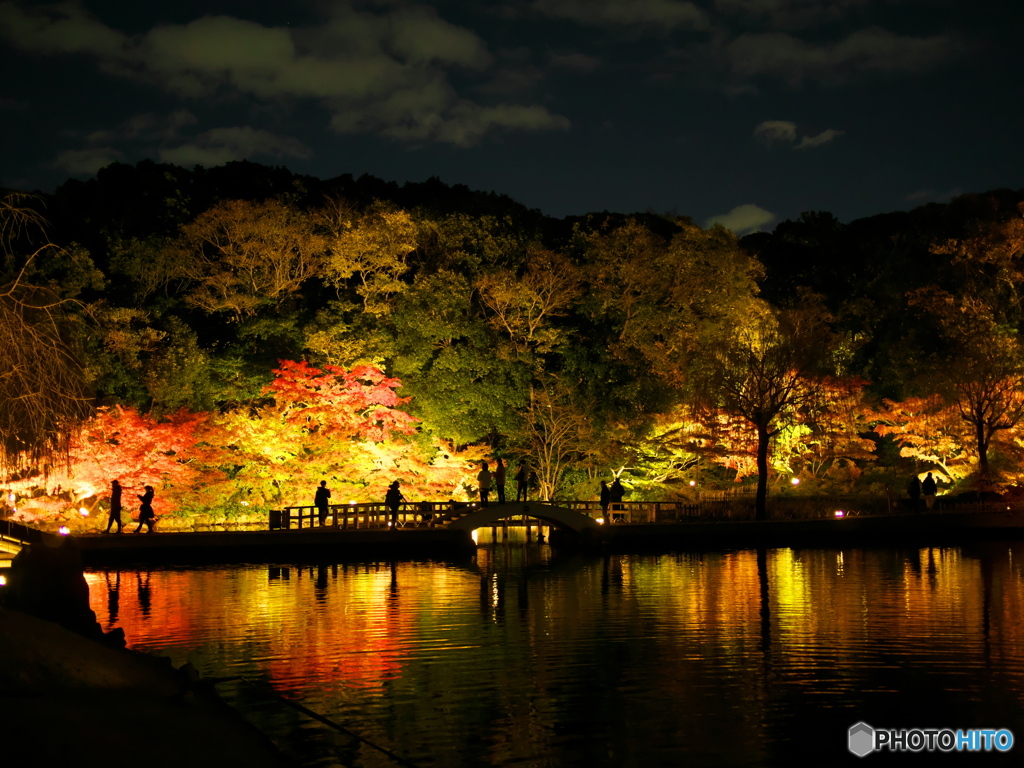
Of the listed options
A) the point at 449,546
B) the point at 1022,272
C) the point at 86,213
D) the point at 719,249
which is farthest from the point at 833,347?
the point at 86,213

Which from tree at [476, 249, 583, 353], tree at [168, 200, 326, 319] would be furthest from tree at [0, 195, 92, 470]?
tree at [476, 249, 583, 353]

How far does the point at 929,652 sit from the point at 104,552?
1858cm

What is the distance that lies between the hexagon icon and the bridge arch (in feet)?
58.6

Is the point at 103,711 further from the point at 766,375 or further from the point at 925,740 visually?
the point at 766,375

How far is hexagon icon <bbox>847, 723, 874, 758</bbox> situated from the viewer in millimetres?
8250

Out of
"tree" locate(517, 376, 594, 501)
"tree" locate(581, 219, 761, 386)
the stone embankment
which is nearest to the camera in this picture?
the stone embankment

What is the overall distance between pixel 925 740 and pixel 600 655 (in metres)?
4.10

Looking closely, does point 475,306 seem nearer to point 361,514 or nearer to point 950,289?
point 361,514

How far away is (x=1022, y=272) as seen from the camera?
37188mm

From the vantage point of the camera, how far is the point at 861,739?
8523mm

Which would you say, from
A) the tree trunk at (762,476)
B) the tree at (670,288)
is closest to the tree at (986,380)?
the tree trunk at (762,476)

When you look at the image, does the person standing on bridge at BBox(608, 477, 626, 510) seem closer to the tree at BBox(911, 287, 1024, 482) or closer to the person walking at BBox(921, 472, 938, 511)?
the person walking at BBox(921, 472, 938, 511)

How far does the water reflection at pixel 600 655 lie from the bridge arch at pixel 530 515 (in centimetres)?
584

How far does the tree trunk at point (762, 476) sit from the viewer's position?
97.3 ft
